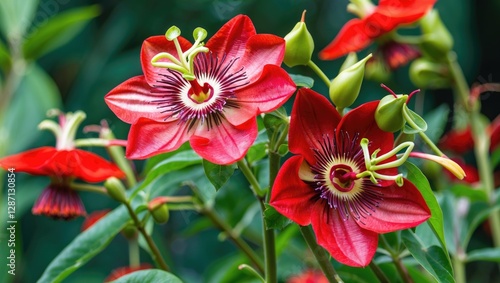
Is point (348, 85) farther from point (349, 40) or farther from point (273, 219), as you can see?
point (349, 40)

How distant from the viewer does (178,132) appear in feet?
1.80

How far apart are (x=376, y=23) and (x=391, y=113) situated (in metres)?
0.27

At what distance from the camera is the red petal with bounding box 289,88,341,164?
510 millimetres

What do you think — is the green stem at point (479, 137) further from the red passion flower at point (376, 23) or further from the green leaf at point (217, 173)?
the green leaf at point (217, 173)

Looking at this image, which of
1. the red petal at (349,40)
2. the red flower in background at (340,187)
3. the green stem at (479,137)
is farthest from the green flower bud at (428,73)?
the red flower in background at (340,187)

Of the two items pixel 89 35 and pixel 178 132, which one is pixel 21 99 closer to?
pixel 89 35

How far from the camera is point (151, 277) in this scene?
559 mm

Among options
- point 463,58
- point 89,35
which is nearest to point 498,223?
point 463,58

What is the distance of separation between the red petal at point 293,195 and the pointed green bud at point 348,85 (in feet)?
0.16

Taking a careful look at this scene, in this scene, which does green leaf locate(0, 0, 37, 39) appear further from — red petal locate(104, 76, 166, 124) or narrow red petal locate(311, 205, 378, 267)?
narrow red petal locate(311, 205, 378, 267)

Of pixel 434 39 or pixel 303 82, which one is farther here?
pixel 434 39

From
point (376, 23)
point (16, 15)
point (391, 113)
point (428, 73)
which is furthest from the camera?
point (16, 15)

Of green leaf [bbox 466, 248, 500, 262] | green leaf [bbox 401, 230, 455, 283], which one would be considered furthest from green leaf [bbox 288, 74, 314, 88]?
green leaf [bbox 466, 248, 500, 262]

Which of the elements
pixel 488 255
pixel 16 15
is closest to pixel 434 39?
pixel 488 255
